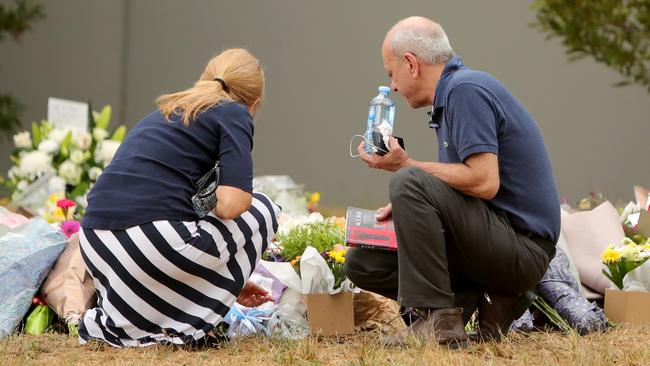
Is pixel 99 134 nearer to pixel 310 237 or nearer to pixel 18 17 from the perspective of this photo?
pixel 310 237

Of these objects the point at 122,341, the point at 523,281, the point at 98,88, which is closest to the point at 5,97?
the point at 98,88

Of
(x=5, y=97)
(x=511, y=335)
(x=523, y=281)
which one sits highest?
(x=523, y=281)

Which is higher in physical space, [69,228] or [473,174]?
[473,174]

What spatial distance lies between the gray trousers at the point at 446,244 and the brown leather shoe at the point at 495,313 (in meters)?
0.14

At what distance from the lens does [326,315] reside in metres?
3.74

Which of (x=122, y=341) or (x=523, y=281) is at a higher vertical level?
(x=523, y=281)

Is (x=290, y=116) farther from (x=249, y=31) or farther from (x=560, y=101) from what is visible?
(x=560, y=101)

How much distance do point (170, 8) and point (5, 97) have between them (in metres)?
1.56

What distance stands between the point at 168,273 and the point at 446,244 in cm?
92

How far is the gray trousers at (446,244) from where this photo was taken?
10.6ft

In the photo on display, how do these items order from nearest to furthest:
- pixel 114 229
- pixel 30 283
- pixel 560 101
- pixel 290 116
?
pixel 114 229
pixel 30 283
pixel 560 101
pixel 290 116

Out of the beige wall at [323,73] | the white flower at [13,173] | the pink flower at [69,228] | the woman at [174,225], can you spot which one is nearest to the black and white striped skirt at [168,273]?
the woman at [174,225]

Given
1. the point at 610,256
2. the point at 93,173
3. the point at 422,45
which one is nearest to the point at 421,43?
the point at 422,45

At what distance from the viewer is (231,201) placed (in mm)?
3285
